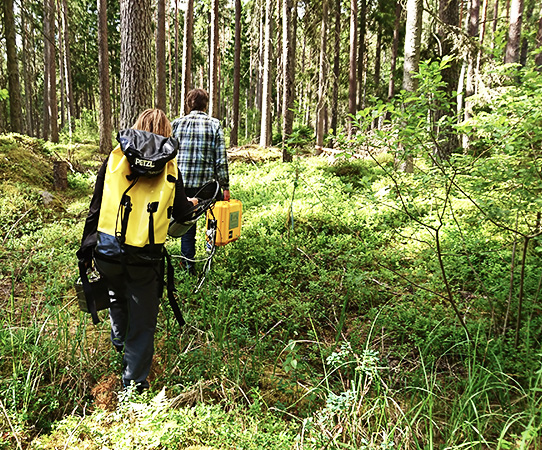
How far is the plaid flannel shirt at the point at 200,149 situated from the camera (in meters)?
4.78

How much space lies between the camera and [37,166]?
28.0 feet

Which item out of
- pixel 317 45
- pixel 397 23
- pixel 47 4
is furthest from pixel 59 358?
pixel 47 4

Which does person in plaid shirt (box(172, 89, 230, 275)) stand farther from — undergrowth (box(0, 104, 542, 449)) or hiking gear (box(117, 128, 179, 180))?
hiking gear (box(117, 128, 179, 180))

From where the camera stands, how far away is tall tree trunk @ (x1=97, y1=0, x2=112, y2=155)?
46.1 ft

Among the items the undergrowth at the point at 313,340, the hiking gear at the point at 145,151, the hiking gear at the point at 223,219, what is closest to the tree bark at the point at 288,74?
the undergrowth at the point at 313,340

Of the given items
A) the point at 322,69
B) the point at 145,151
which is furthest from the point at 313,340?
the point at 322,69

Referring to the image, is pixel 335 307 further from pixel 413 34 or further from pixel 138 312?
pixel 413 34

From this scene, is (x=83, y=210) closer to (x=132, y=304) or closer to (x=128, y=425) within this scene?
(x=132, y=304)

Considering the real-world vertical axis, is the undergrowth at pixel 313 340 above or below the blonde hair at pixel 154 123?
below

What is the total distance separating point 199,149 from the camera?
4824 millimetres

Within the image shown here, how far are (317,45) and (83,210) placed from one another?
1309 cm

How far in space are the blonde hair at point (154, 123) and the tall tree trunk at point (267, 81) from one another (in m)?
12.5

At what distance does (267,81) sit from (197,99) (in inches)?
422

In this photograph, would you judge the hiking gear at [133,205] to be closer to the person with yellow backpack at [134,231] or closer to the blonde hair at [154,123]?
the person with yellow backpack at [134,231]
